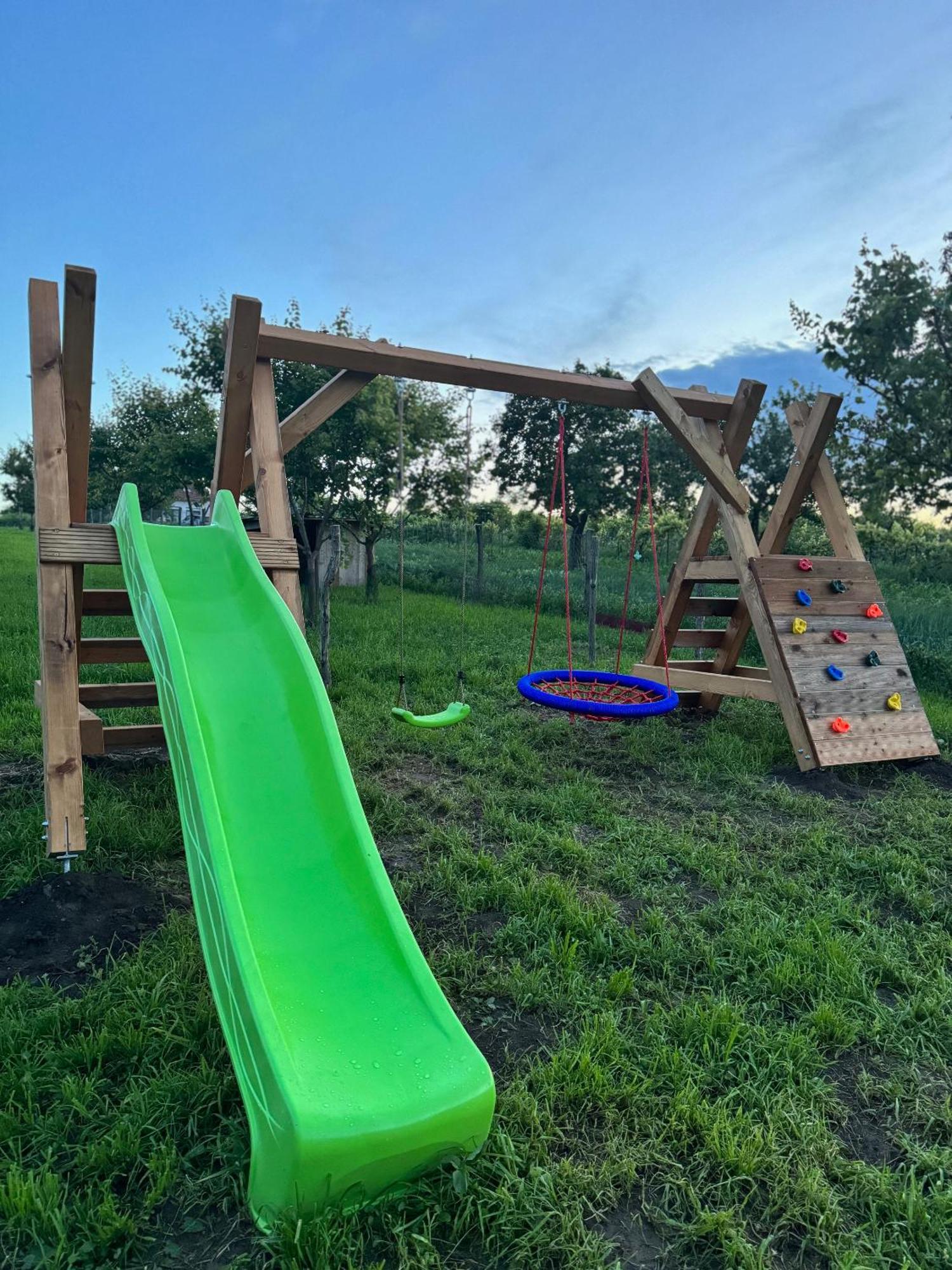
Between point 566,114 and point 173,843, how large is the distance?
6700 mm

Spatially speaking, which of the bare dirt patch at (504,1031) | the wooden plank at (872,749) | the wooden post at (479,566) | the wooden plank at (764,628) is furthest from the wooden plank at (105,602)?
the wooden post at (479,566)

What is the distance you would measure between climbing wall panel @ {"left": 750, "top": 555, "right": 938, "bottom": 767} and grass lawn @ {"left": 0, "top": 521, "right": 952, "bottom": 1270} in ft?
2.10

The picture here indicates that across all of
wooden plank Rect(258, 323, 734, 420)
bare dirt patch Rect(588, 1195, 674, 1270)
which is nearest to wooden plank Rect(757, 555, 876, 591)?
wooden plank Rect(258, 323, 734, 420)

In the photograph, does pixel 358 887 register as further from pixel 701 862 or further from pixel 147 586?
pixel 701 862

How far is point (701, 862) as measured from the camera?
341 cm

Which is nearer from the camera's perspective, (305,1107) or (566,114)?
(305,1107)

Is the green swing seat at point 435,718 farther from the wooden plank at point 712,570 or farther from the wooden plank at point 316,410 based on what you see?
the wooden plank at point 712,570

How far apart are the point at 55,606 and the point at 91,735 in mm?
873

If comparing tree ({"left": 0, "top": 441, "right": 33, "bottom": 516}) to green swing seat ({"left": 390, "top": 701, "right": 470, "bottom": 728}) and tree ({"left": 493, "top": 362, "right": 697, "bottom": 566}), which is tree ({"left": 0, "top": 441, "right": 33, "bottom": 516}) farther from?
green swing seat ({"left": 390, "top": 701, "right": 470, "bottom": 728})

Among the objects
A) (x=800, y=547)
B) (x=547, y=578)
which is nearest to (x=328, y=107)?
(x=547, y=578)

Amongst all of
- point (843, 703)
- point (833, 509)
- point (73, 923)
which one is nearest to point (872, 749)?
point (843, 703)

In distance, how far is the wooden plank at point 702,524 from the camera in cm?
557

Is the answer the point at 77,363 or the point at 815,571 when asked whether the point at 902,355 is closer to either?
the point at 815,571

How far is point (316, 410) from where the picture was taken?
4.27 meters
